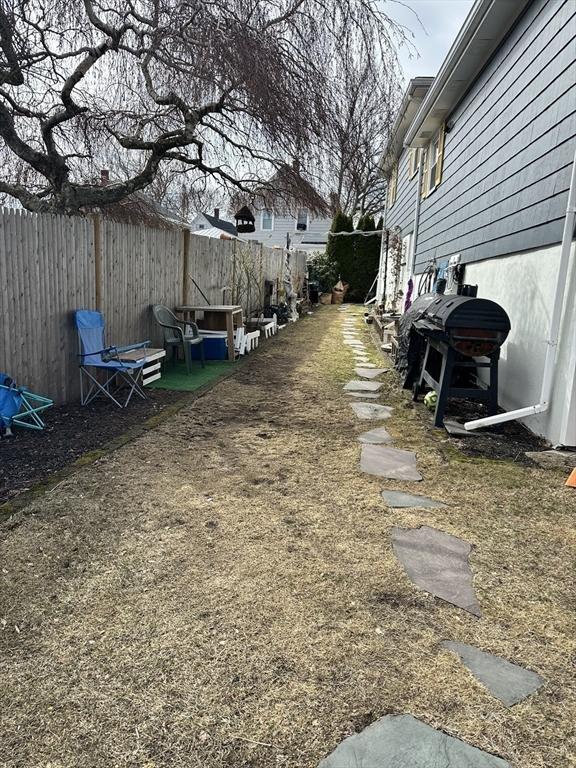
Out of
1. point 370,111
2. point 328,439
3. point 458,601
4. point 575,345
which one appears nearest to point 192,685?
point 458,601

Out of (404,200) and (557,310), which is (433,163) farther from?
(557,310)

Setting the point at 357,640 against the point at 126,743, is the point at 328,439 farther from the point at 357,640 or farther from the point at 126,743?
the point at 126,743

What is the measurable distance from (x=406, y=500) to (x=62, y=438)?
272cm

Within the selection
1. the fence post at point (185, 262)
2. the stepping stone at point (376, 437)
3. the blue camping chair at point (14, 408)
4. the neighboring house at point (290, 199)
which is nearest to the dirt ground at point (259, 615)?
the stepping stone at point (376, 437)

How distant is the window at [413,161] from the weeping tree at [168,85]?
18.6ft

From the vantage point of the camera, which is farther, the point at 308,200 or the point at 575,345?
the point at 308,200

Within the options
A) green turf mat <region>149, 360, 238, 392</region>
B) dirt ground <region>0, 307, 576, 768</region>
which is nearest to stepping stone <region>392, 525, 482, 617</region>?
dirt ground <region>0, 307, 576, 768</region>

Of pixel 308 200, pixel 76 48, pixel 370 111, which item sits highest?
pixel 76 48

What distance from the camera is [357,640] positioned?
2.02 meters

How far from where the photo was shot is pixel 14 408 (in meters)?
4.11

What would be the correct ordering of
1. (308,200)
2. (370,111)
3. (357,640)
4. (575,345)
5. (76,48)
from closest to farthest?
(357,640), (575,345), (370,111), (76,48), (308,200)

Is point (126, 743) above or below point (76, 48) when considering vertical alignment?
below

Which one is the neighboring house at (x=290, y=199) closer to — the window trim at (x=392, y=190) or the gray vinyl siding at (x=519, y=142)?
the gray vinyl siding at (x=519, y=142)

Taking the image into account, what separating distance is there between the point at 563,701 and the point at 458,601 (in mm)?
582
